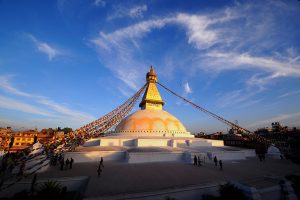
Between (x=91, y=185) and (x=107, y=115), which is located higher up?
(x=107, y=115)

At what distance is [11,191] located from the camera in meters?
6.21

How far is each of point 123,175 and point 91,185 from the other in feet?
6.07

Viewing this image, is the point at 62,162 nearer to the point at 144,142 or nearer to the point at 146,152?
the point at 146,152

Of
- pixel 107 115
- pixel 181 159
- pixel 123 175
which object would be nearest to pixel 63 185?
pixel 123 175

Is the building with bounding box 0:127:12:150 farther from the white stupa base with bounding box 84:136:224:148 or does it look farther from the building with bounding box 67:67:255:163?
the building with bounding box 67:67:255:163

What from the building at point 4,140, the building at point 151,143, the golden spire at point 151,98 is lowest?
the building at point 4,140

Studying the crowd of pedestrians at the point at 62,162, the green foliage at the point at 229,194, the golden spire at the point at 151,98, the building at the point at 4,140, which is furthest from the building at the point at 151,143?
the building at the point at 4,140

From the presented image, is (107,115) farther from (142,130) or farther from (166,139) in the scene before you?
(166,139)

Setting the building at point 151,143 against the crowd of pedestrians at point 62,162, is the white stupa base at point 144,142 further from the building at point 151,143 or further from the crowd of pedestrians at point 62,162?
the crowd of pedestrians at point 62,162

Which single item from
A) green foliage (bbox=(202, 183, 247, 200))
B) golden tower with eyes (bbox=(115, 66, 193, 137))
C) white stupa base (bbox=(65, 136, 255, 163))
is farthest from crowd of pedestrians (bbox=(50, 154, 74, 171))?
green foliage (bbox=(202, 183, 247, 200))

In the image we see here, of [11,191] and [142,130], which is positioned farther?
[142,130]

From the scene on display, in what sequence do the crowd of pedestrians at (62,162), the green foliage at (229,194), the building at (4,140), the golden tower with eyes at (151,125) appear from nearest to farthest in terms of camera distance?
1. the green foliage at (229,194)
2. the crowd of pedestrians at (62,162)
3. the golden tower with eyes at (151,125)
4. the building at (4,140)

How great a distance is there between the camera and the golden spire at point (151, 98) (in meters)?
21.0

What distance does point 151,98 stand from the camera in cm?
2125
